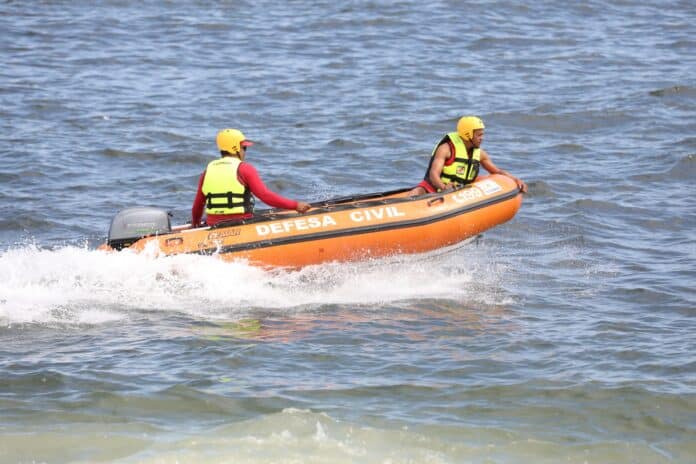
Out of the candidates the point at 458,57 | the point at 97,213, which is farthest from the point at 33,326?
the point at 458,57

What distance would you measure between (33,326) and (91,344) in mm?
630

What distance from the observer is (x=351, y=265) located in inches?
387

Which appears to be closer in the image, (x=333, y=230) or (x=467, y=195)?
(x=333, y=230)

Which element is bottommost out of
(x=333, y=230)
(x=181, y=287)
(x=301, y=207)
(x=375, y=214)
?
(x=181, y=287)

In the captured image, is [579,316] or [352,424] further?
[579,316]

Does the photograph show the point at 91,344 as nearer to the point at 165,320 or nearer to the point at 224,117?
the point at 165,320

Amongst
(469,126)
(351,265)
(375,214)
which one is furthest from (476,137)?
(351,265)

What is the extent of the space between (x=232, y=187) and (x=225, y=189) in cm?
6

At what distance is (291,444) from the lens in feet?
21.1

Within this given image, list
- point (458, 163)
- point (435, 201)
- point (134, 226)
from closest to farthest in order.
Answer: point (134, 226) < point (435, 201) < point (458, 163)

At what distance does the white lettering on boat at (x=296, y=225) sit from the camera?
31.3ft

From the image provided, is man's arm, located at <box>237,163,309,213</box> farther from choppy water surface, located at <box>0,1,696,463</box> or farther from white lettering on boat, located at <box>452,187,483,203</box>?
white lettering on boat, located at <box>452,187,483,203</box>

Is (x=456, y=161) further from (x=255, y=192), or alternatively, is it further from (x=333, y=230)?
(x=255, y=192)

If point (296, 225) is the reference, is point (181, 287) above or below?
below
